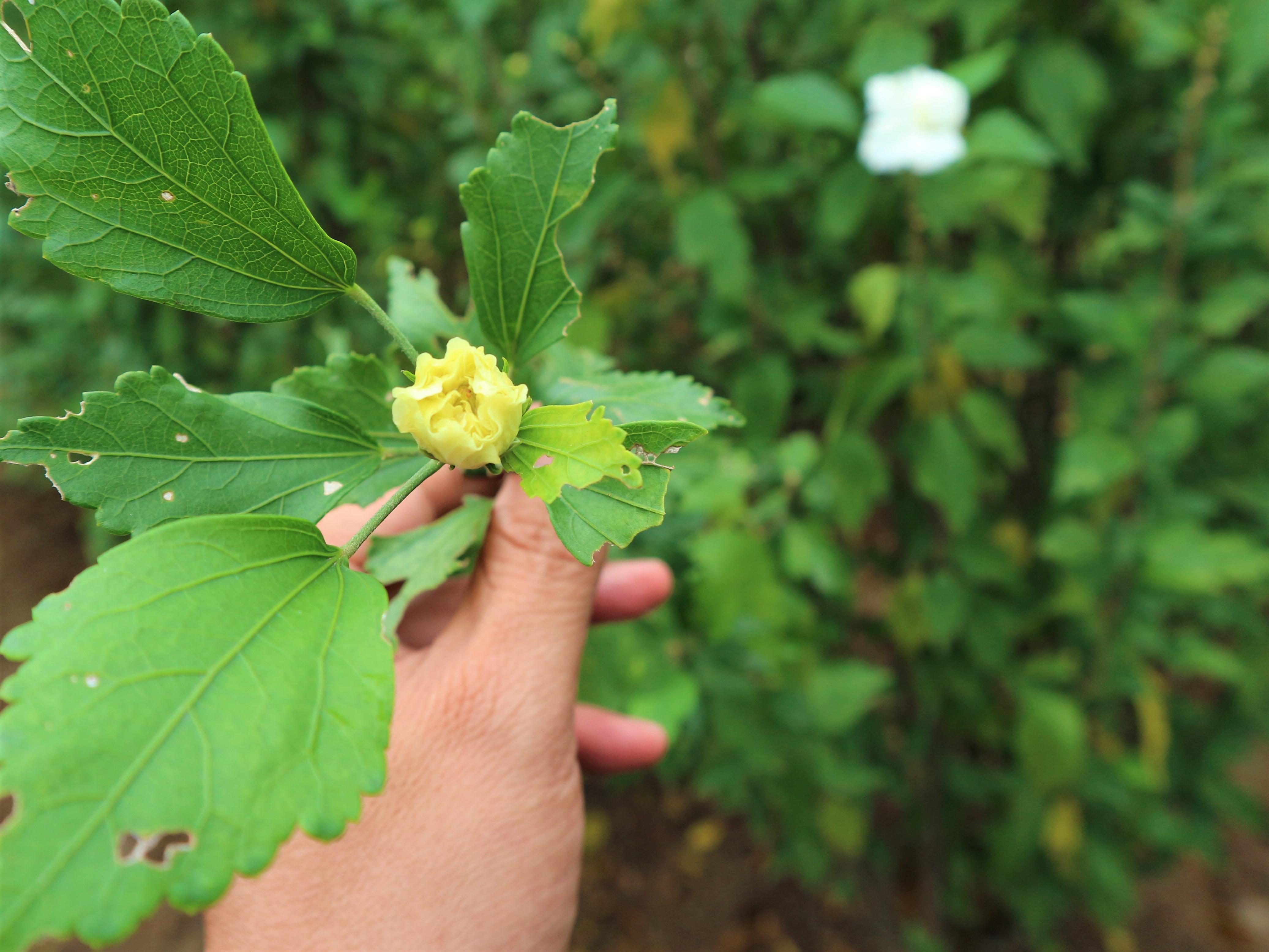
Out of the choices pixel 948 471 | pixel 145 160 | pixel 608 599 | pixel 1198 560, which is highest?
pixel 145 160

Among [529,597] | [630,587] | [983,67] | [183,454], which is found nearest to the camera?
[183,454]

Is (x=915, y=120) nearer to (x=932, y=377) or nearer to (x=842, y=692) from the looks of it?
(x=932, y=377)

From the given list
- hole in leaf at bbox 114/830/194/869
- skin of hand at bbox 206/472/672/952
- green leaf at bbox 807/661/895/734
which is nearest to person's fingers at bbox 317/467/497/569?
skin of hand at bbox 206/472/672/952

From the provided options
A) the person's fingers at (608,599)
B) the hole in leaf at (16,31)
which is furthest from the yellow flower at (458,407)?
the person's fingers at (608,599)

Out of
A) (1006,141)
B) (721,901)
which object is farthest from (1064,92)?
(721,901)

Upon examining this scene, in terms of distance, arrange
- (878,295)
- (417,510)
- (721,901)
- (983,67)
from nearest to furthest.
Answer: (417,510) → (983,67) → (878,295) → (721,901)

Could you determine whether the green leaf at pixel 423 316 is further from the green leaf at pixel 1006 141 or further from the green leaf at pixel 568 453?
the green leaf at pixel 1006 141
